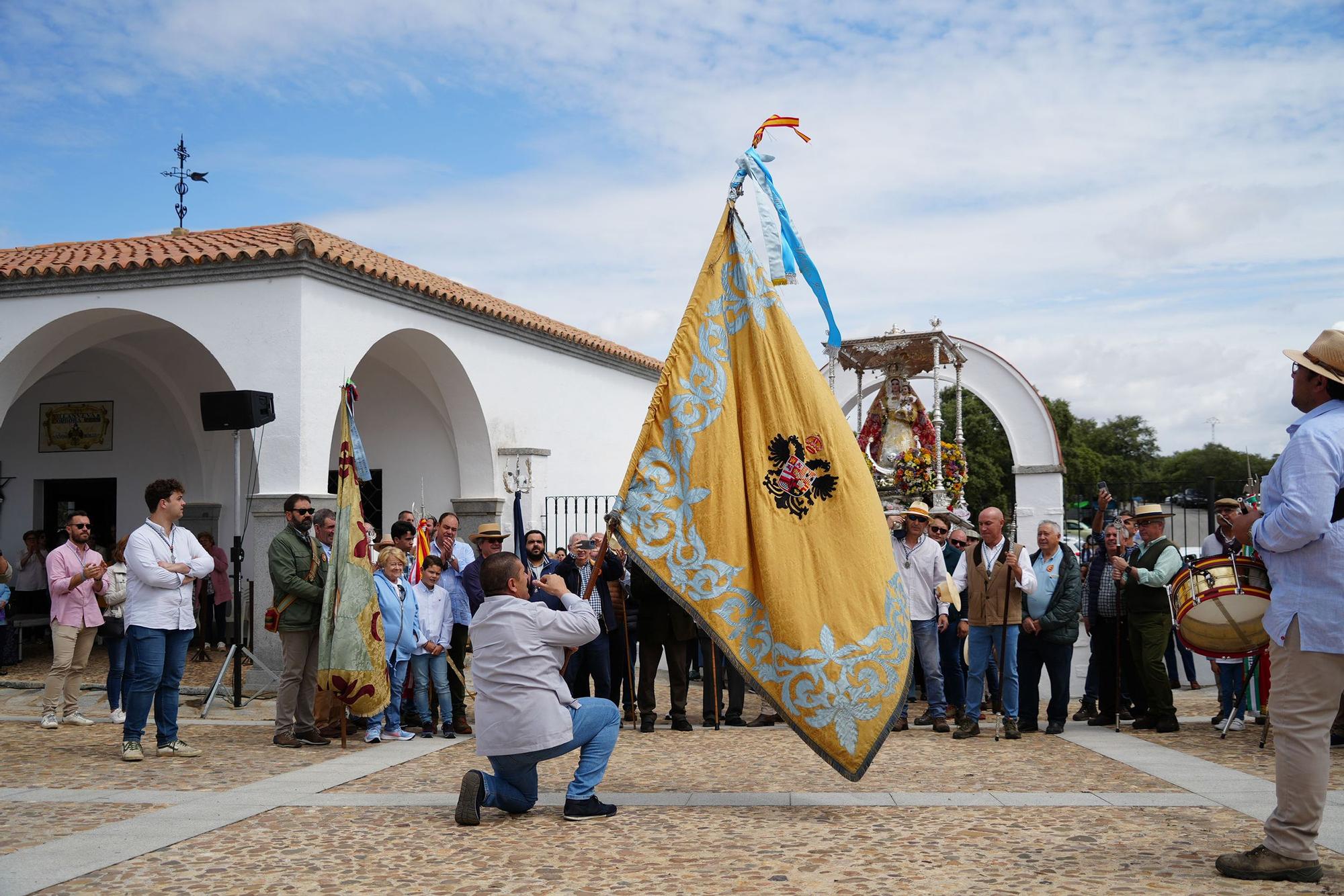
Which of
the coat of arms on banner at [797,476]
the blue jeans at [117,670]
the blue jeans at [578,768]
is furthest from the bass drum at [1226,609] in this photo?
the blue jeans at [117,670]

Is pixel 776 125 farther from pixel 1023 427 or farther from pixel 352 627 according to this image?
pixel 1023 427

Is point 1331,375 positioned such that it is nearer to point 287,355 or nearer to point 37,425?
point 287,355

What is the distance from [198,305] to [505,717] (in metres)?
8.69

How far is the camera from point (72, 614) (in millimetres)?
9359

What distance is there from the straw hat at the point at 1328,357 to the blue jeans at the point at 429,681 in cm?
663

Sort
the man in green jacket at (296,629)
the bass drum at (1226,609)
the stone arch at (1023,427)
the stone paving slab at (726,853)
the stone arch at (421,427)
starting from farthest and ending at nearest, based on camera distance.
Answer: the stone arch at (1023,427)
the stone arch at (421,427)
the man in green jacket at (296,629)
the bass drum at (1226,609)
the stone paving slab at (726,853)

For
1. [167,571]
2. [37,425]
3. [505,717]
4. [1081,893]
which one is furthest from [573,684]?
[37,425]

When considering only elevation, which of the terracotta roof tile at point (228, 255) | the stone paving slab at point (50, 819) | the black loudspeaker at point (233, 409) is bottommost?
the stone paving slab at point (50, 819)

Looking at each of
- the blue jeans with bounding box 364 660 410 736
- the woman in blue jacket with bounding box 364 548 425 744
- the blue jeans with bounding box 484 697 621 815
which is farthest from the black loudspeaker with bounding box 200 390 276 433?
the blue jeans with bounding box 484 697 621 815

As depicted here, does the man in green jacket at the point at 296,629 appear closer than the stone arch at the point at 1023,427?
Yes

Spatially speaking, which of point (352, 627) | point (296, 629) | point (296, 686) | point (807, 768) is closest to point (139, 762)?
point (296, 686)

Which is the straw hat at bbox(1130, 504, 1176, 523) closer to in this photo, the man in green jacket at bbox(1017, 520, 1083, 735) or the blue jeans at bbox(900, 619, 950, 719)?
the man in green jacket at bbox(1017, 520, 1083, 735)

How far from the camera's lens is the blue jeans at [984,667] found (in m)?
8.63

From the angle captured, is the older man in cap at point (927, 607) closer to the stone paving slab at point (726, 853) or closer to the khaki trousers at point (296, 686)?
the stone paving slab at point (726, 853)
